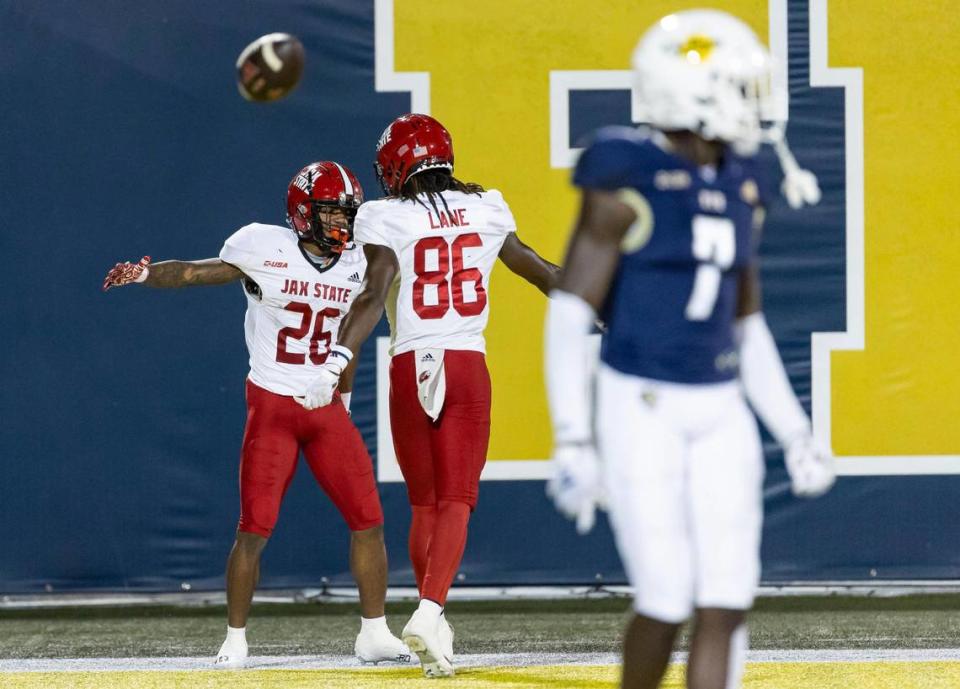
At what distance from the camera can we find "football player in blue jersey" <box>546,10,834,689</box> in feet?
8.75

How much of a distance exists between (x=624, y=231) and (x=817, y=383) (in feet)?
11.5

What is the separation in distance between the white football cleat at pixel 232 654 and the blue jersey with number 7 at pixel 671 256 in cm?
230

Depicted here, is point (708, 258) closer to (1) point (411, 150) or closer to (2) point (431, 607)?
(2) point (431, 607)

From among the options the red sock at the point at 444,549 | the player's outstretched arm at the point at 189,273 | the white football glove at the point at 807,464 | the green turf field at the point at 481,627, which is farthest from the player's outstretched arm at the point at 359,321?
the white football glove at the point at 807,464

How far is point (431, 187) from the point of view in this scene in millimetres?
4551

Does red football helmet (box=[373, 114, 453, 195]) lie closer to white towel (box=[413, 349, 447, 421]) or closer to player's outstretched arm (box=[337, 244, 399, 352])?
player's outstretched arm (box=[337, 244, 399, 352])

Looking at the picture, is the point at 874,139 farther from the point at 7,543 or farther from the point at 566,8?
the point at 7,543

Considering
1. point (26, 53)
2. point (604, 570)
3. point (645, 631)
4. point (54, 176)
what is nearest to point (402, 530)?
point (604, 570)

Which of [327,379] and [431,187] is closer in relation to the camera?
[327,379]

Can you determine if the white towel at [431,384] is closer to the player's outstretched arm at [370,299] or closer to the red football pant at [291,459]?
the player's outstretched arm at [370,299]

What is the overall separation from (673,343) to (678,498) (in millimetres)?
272

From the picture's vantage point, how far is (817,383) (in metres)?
6.01

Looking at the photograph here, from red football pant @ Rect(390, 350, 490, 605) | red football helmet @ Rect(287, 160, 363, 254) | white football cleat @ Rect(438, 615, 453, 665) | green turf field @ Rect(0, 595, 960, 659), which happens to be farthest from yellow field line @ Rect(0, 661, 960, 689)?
red football helmet @ Rect(287, 160, 363, 254)

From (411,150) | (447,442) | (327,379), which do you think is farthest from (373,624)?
(411,150)
